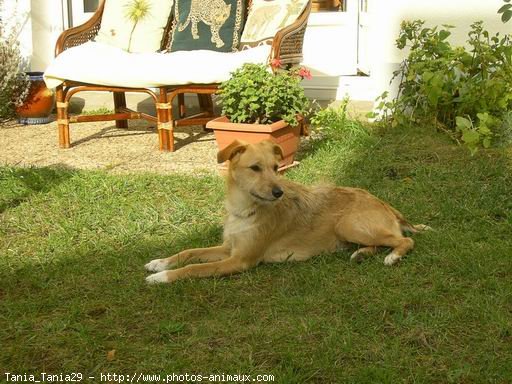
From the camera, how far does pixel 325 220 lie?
3.79 m

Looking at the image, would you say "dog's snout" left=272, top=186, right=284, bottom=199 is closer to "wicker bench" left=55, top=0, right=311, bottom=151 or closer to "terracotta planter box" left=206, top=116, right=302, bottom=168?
"terracotta planter box" left=206, top=116, right=302, bottom=168

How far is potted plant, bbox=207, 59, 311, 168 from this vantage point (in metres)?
5.33

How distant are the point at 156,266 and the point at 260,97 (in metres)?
2.13

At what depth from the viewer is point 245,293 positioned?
332 centimetres

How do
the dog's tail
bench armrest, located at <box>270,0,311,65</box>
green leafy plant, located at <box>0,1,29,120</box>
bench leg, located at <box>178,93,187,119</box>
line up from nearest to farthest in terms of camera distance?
the dog's tail < bench armrest, located at <box>270,0,311,65</box> < bench leg, located at <box>178,93,187,119</box> < green leafy plant, located at <box>0,1,29,120</box>

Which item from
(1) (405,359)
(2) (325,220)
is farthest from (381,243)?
(1) (405,359)

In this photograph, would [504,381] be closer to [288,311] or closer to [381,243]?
[288,311]

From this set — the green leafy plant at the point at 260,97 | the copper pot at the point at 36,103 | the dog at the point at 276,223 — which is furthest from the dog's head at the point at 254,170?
the copper pot at the point at 36,103

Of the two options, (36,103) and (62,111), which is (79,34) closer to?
(62,111)

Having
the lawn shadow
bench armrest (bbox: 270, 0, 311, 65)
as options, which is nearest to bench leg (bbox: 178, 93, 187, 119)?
bench armrest (bbox: 270, 0, 311, 65)

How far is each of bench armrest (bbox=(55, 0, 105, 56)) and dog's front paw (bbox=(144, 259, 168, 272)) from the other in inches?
141

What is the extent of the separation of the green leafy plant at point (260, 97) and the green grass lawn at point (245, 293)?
0.65 metres

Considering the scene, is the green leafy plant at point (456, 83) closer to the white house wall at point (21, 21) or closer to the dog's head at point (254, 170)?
the dog's head at point (254, 170)

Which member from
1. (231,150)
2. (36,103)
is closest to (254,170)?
(231,150)
